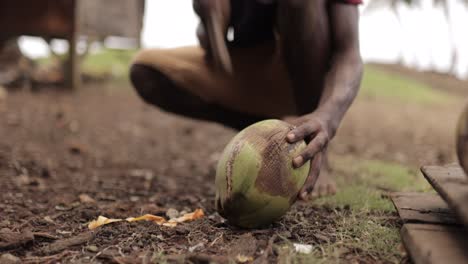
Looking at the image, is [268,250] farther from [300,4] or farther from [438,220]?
[300,4]

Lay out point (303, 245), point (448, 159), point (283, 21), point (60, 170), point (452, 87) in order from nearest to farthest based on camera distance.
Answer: point (303, 245)
point (283, 21)
point (60, 170)
point (448, 159)
point (452, 87)

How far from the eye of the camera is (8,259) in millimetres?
1607

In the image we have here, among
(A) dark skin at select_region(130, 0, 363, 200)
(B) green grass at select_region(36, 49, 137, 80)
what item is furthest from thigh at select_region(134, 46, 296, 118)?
(B) green grass at select_region(36, 49, 137, 80)

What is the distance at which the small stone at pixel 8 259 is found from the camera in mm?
1593

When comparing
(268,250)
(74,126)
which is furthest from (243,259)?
(74,126)

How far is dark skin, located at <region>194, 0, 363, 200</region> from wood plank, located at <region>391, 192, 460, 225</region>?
403 mm

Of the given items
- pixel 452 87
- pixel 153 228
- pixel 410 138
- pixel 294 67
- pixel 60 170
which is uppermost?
pixel 294 67

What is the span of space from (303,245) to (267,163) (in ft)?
0.93

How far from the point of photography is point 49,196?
8.25 ft

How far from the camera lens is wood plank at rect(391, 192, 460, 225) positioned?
67.7 inches

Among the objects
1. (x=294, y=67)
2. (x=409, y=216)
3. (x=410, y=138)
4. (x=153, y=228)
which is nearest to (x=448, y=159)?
(x=410, y=138)

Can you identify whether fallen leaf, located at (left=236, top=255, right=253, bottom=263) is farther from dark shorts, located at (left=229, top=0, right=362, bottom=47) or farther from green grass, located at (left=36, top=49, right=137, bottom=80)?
green grass, located at (left=36, top=49, right=137, bottom=80)

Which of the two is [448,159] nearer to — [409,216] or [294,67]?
[294,67]

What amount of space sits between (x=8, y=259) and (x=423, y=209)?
1353 millimetres
